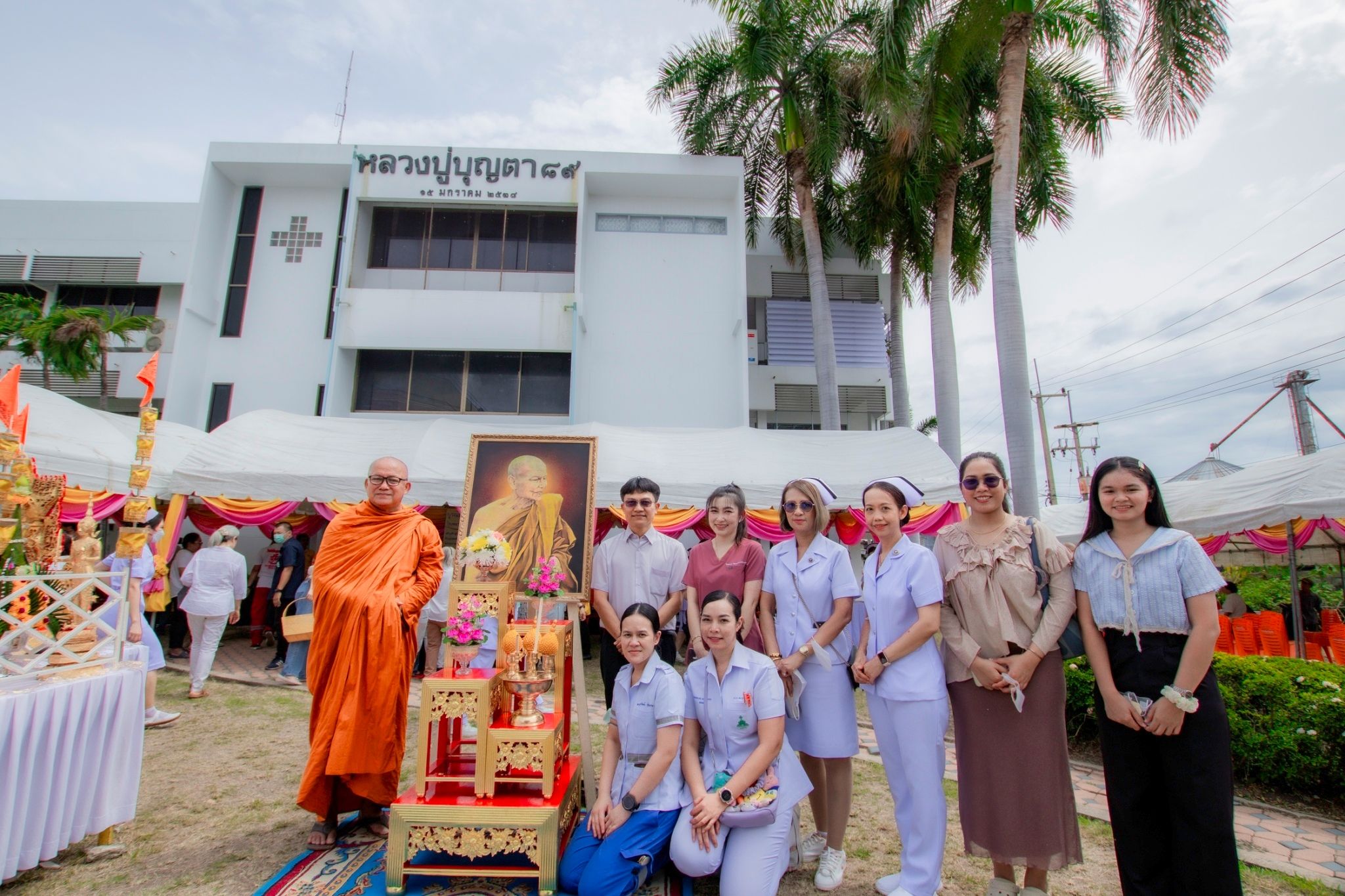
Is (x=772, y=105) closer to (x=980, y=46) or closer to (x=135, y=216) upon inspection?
(x=980, y=46)

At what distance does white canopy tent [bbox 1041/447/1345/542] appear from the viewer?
6836 mm

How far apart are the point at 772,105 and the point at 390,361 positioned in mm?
9059

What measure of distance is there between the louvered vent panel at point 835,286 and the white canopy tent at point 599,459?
20.1ft

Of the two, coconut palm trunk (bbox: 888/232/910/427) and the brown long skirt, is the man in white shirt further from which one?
coconut palm trunk (bbox: 888/232/910/427)

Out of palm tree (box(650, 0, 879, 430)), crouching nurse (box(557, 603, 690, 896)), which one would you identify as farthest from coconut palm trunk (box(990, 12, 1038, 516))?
crouching nurse (box(557, 603, 690, 896))

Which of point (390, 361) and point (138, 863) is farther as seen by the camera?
point (390, 361)

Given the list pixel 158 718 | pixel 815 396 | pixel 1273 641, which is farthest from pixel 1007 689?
pixel 815 396

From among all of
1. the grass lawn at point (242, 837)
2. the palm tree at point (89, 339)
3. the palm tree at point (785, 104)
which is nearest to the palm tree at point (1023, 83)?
the palm tree at point (785, 104)

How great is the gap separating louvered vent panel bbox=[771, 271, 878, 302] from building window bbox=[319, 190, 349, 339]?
9.49 meters

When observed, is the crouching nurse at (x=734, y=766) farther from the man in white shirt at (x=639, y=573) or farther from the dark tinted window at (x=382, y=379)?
the dark tinted window at (x=382, y=379)

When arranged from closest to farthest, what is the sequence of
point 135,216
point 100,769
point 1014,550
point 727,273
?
1. point 1014,550
2. point 100,769
3. point 727,273
4. point 135,216

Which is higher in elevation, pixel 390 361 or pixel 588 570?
pixel 390 361

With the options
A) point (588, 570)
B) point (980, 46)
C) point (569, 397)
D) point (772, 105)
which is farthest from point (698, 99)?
point (588, 570)

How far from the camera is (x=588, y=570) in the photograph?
14.4 ft
